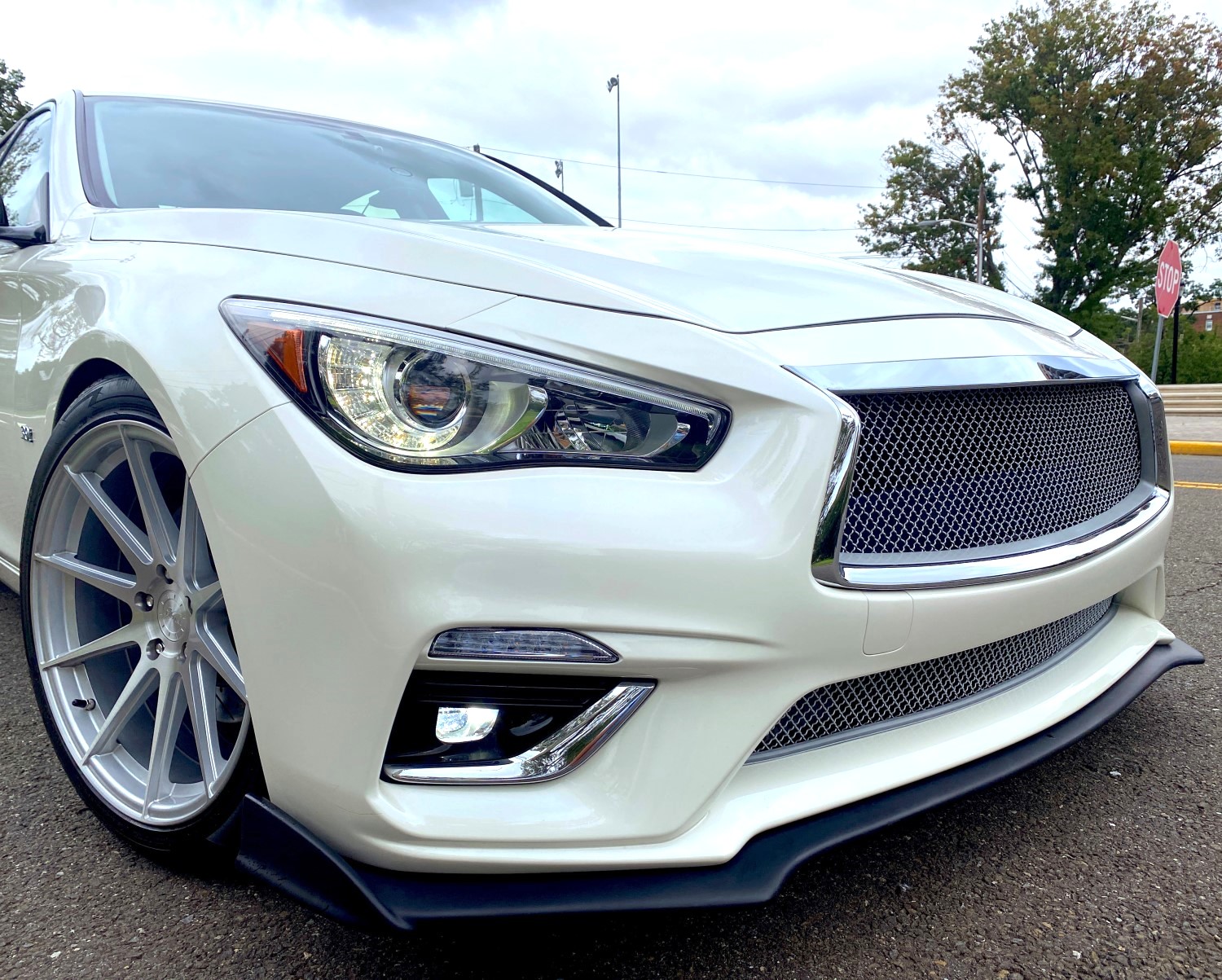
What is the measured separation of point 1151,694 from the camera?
7.25 ft

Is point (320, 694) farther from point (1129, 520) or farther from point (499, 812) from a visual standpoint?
point (1129, 520)

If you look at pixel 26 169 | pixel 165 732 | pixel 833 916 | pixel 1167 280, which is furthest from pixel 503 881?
pixel 1167 280

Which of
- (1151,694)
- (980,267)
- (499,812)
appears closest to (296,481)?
(499,812)

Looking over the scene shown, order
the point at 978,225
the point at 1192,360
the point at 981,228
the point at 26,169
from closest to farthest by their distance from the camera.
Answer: the point at 26,169, the point at 981,228, the point at 978,225, the point at 1192,360

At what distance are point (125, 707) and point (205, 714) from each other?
0.94ft

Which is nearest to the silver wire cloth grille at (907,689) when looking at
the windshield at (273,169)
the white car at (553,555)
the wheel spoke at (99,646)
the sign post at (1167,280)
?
the white car at (553,555)

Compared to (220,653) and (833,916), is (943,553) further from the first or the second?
(220,653)

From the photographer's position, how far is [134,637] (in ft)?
5.33

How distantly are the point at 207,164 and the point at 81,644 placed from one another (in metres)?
1.20

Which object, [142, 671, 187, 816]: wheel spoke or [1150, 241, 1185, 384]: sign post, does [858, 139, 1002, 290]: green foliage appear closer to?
[1150, 241, 1185, 384]: sign post

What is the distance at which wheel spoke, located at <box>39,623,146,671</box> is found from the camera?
163 cm

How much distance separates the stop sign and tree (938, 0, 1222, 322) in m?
13.9

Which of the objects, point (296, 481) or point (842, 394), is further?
point (842, 394)

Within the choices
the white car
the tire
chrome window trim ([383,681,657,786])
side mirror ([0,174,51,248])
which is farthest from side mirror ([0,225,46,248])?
chrome window trim ([383,681,657,786])
